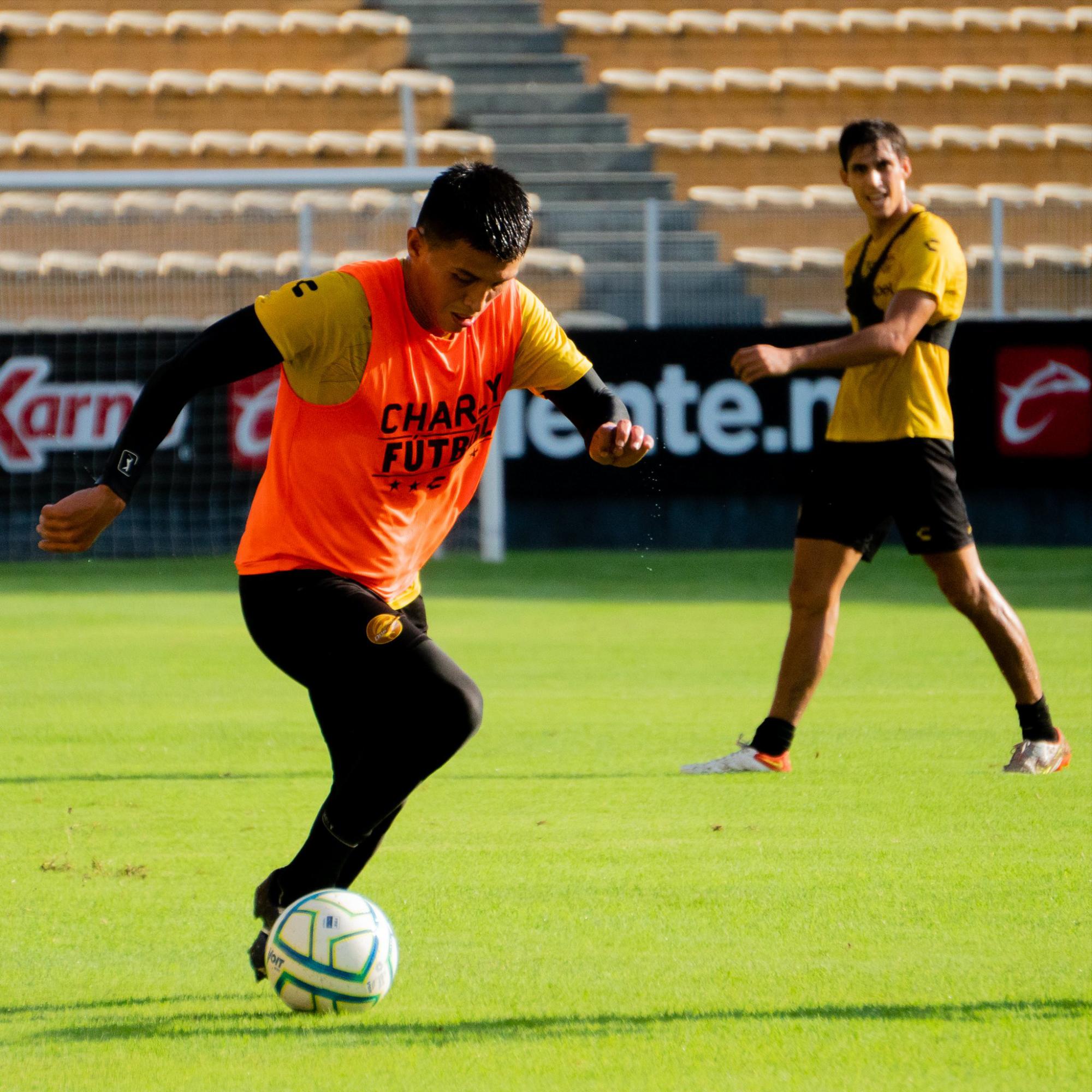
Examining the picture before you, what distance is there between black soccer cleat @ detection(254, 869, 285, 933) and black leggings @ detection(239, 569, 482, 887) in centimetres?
12

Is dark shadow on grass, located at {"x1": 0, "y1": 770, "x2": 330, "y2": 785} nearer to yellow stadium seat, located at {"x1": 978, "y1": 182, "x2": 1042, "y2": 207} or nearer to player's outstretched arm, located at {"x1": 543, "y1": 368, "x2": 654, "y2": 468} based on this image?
player's outstretched arm, located at {"x1": 543, "y1": 368, "x2": 654, "y2": 468}

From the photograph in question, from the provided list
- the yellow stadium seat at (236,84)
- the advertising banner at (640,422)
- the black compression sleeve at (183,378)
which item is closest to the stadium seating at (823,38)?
the yellow stadium seat at (236,84)

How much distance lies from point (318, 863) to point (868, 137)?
335 cm

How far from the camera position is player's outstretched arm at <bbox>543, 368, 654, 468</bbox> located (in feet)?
12.2

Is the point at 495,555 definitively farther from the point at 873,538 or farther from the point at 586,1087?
the point at 586,1087

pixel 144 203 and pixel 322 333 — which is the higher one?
pixel 144 203

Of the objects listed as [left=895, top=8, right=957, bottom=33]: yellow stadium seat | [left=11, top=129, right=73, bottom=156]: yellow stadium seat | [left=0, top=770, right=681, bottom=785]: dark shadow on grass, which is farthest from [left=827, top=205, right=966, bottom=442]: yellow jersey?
[left=895, top=8, right=957, bottom=33]: yellow stadium seat

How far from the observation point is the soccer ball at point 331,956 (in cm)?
346

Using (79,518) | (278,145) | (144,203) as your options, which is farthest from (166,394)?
(278,145)

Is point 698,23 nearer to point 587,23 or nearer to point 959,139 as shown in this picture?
point 587,23

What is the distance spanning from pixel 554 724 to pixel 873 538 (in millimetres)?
1652

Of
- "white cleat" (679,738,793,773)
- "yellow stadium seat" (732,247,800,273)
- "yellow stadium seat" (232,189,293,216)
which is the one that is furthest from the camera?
"yellow stadium seat" (732,247,800,273)

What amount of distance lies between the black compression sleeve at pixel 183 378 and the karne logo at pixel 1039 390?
11.3 metres

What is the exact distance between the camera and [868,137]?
229 inches
